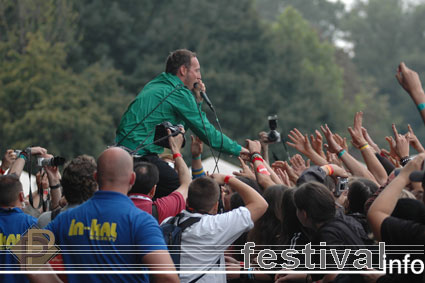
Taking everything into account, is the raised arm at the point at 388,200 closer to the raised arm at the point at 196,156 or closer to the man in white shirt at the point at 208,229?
the man in white shirt at the point at 208,229

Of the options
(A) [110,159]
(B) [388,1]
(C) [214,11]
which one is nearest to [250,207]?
(A) [110,159]

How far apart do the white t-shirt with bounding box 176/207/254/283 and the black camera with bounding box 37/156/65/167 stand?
180 centimetres

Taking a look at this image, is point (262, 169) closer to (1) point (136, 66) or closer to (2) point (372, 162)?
(2) point (372, 162)

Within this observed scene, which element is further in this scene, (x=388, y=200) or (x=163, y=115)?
(x=163, y=115)

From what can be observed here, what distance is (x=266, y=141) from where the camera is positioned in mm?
6785

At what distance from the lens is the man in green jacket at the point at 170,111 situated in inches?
256

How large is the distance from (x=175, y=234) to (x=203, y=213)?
0.26 m

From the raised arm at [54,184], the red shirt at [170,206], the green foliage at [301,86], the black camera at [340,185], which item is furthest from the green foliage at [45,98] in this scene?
the red shirt at [170,206]

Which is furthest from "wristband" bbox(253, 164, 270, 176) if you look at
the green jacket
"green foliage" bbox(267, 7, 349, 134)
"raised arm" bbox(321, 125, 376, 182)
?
"green foliage" bbox(267, 7, 349, 134)

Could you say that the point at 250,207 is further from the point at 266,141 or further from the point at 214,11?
the point at 214,11

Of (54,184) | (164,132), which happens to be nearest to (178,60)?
(164,132)

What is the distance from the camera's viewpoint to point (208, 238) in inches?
194

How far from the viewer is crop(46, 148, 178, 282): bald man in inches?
156

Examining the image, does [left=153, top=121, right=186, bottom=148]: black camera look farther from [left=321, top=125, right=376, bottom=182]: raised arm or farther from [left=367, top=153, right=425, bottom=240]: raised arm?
[left=367, top=153, right=425, bottom=240]: raised arm
